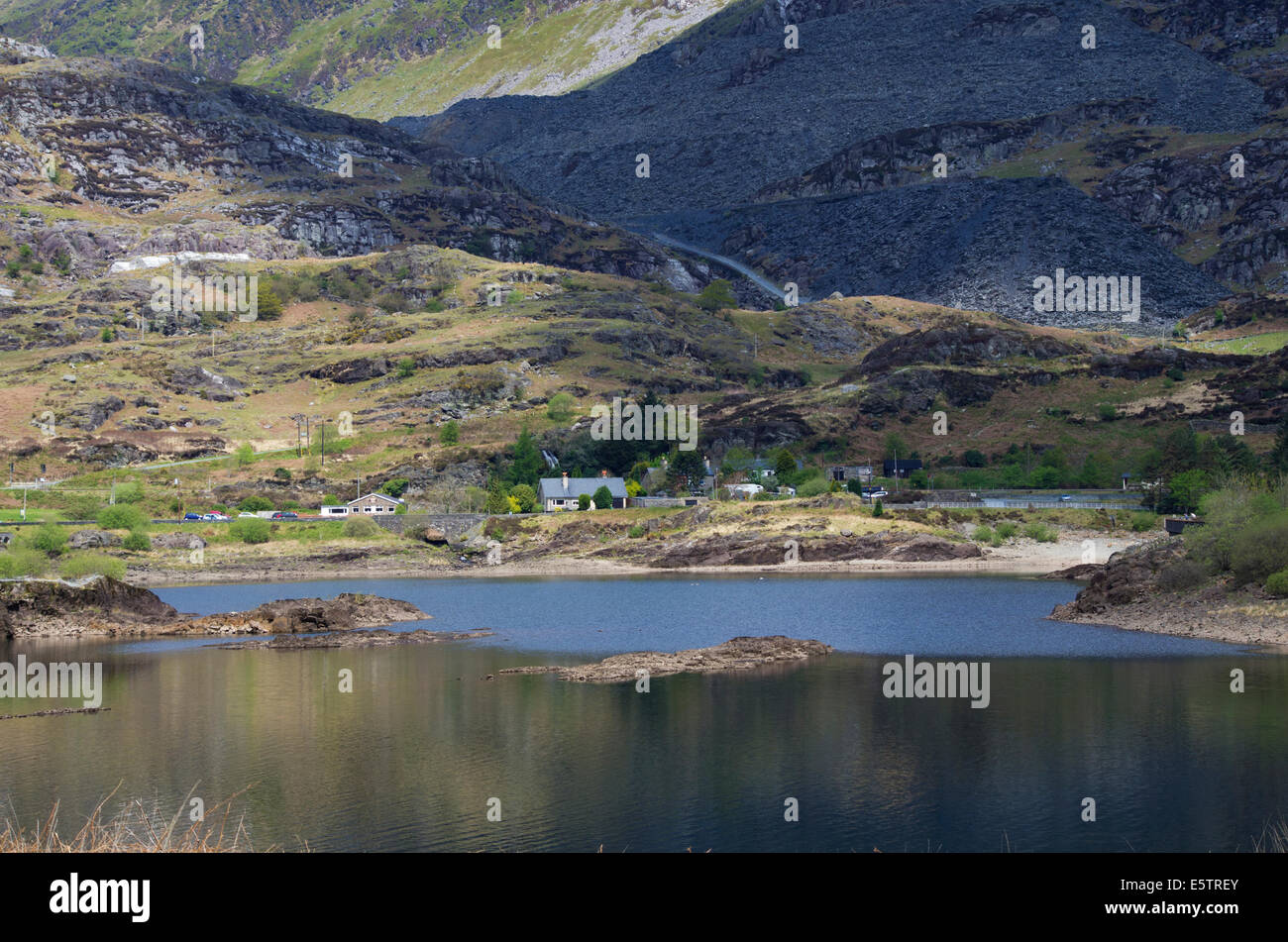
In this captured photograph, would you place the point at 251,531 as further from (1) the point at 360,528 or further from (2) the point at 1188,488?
(2) the point at 1188,488

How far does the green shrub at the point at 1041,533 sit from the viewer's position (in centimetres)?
11562

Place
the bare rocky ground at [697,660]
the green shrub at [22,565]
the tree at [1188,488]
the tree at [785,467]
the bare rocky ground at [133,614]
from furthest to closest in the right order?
the tree at [785,467] → the tree at [1188,488] → the green shrub at [22,565] → the bare rocky ground at [133,614] → the bare rocky ground at [697,660]

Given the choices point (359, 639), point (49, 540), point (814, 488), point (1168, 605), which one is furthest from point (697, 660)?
point (814, 488)

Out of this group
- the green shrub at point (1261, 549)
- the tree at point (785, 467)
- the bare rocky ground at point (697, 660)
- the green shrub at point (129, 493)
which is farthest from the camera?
the tree at point (785, 467)

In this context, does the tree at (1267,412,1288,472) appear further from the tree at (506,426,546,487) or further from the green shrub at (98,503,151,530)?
the green shrub at (98,503,151,530)

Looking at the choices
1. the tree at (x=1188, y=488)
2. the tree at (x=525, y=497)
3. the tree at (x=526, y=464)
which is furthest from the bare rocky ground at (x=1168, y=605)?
the tree at (x=526, y=464)

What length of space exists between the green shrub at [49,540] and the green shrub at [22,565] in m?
14.5

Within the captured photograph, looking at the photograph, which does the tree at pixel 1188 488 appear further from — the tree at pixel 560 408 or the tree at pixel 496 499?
the tree at pixel 560 408

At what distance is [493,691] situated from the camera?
50906 mm

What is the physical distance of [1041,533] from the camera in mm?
115750
